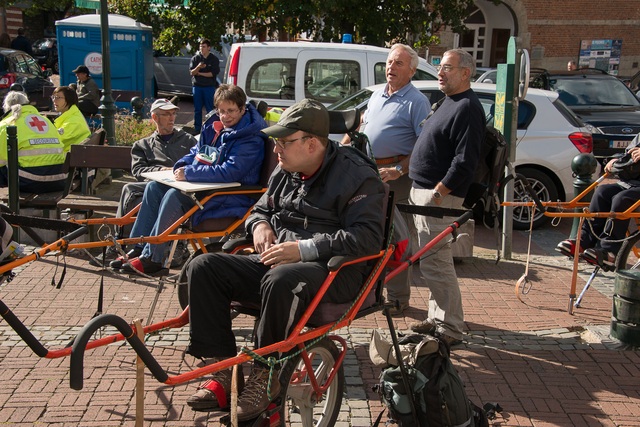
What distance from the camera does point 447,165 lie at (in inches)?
208

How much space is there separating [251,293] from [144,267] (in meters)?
1.65

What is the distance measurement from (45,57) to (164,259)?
103 feet

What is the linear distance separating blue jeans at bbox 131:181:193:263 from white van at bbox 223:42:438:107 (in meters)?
5.40

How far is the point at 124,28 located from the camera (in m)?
17.9

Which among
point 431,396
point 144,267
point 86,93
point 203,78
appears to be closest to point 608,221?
point 431,396

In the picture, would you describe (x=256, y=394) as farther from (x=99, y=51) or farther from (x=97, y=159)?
(x=99, y=51)

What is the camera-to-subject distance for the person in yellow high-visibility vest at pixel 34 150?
798 cm

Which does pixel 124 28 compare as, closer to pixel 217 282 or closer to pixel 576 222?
pixel 576 222

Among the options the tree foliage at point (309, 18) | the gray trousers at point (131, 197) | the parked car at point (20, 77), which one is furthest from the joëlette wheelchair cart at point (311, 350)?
the parked car at point (20, 77)

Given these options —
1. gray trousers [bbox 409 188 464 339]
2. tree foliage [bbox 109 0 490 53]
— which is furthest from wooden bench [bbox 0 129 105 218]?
tree foliage [bbox 109 0 490 53]

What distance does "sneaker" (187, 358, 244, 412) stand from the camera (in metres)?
3.81

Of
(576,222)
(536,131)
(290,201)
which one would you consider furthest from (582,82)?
(290,201)

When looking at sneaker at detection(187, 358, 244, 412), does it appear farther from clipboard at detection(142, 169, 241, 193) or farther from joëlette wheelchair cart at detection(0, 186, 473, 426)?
clipboard at detection(142, 169, 241, 193)

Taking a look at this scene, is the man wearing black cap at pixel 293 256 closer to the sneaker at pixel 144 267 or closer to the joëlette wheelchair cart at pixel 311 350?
the joëlette wheelchair cart at pixel 311 350
